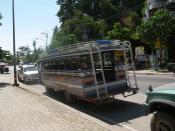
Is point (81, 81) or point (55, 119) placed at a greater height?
point (81, 81)

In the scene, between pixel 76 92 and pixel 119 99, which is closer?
pixel 76 92

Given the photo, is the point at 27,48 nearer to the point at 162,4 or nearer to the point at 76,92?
Answer: the point at 162,4

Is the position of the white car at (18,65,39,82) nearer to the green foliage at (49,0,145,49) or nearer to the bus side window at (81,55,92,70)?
the bus side window at (81,55,92,70)

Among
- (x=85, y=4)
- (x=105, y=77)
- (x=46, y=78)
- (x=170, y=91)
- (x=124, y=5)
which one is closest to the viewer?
(x=170, y=91)

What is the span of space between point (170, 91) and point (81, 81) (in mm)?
6919

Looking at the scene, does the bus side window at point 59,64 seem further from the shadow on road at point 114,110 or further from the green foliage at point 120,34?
→ the green foliage at point 120,34

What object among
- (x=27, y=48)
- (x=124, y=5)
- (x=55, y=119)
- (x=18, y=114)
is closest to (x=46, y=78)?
(x=18, y=114)

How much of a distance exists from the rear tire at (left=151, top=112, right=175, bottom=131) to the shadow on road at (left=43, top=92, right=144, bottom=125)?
3.69 m

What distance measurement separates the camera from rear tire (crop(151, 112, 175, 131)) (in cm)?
643

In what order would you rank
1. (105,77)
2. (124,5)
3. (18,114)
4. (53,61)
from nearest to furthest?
1. (18,114)
2. (105,77)
3. (53,61)
4. (124,5)

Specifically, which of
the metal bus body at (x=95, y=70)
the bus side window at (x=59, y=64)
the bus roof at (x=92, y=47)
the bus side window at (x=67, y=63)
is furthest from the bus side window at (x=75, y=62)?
the bus side window at (x=59, y=64)

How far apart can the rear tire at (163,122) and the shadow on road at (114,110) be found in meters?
3.69

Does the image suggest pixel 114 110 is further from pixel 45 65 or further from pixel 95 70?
pixel 45 65

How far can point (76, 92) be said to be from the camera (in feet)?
44.8
